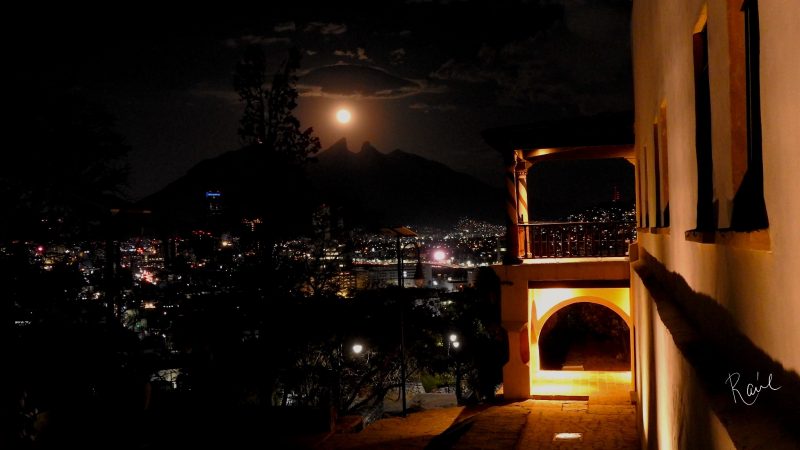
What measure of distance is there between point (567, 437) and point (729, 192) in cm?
1100

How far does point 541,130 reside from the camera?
17.0 m

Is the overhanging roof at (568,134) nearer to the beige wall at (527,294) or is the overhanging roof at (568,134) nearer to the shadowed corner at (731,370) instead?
the beige wall at (527,294)

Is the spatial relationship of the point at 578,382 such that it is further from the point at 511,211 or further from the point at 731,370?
the point at 731,370

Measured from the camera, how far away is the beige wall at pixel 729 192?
220 centimetres

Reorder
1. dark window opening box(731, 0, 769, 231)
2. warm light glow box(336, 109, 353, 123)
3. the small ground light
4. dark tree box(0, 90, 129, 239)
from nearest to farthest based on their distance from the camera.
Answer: dark window opening box(731, 0, 769, 231) → dark tree box(0, 90, 129, 239) → the small ground light → warm light glow box(336, 109, 353, 123)

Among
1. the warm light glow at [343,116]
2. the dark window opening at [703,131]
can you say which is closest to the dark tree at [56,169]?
the warm light glow at [343,116]

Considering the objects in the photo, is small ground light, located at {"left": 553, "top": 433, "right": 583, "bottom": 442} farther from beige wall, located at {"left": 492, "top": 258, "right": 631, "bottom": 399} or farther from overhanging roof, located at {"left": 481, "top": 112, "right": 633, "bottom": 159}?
overhanging roof, located at {"left": 481, "top": 112, "right": 633, "bottom": 159}

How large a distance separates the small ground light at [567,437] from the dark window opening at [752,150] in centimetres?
1093

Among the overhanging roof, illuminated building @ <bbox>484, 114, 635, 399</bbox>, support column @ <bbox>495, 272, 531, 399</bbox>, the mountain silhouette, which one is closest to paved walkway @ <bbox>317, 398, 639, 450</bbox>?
support column @ <bbox>495, 272, 531, 399</bbox>

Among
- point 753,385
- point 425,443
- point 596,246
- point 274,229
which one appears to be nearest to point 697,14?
point 753,385

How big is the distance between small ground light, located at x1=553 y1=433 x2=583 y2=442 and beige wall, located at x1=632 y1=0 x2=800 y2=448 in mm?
6950

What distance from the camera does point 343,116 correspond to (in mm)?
14828

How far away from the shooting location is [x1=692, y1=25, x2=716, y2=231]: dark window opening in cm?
424
